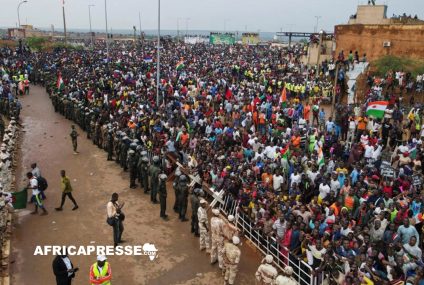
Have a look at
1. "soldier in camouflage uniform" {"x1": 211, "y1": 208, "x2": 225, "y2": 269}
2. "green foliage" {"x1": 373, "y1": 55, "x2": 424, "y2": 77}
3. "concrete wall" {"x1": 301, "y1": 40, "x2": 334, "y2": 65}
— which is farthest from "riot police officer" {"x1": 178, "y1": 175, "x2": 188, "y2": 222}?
"concrete wall" {"x1": 301, "y1": 40, "x2": 334, "y2": 65}

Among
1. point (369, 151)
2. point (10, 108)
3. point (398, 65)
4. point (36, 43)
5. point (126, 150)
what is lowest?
point (126, 150)

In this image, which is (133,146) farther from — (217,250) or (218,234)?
(218,234)

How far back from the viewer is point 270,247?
928 centimetres

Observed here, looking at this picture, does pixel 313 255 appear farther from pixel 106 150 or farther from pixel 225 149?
pixel 106 150

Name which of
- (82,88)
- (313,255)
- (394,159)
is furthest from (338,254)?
(82,88)

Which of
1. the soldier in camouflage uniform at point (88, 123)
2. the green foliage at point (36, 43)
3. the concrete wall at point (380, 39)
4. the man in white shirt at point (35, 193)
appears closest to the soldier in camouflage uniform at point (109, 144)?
the soldier in camouflage uniform at point (88, 123)

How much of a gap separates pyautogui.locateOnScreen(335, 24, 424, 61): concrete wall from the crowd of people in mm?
2547

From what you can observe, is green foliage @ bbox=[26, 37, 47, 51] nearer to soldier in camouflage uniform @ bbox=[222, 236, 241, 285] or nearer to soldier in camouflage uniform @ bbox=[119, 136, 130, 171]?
soldier in camouflage uniform @ bbox=[119, 136, 130, 171]

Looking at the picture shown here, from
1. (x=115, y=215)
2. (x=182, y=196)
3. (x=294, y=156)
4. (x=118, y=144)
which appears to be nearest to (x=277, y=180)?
(x=294, y=156)

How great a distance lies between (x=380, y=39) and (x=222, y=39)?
43.2 meters

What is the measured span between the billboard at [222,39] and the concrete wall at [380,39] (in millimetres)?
39599

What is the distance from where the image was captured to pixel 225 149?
14.0 meters

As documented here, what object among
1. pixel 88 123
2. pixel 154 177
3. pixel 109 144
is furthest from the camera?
pixel 88 123

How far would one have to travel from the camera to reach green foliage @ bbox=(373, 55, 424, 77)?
2155 cm
